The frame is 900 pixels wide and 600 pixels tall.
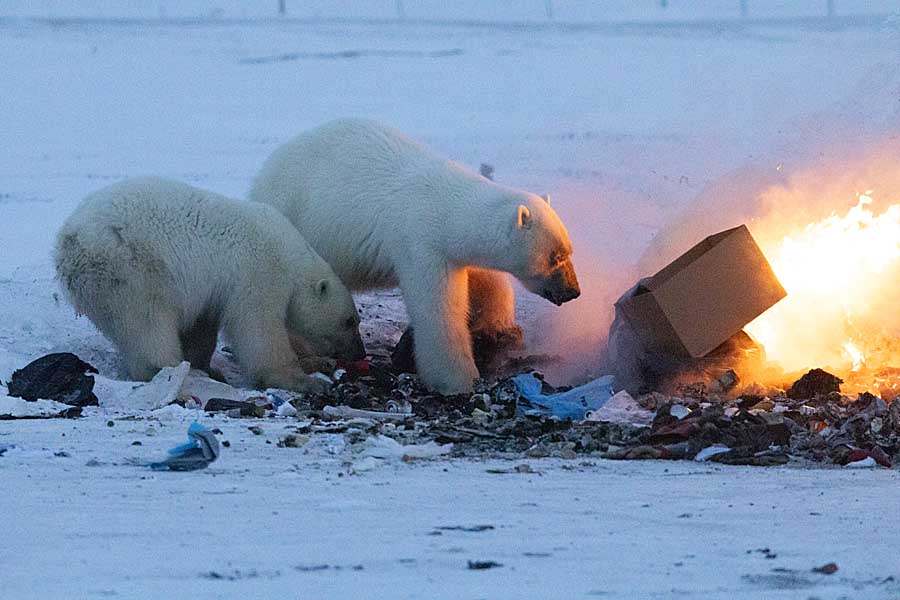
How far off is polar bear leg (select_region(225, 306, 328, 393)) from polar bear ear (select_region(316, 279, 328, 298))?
1.20ft

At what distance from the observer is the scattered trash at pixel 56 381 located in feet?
22.3

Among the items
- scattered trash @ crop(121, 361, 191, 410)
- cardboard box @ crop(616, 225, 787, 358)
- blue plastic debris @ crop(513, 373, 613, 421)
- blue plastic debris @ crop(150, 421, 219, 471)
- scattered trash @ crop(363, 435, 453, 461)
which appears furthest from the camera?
cardboard box @ crop(616, 225, 787, 358)

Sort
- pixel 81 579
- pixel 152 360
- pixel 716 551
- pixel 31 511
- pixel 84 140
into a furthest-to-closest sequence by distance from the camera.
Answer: pixel 84 140 < pixel 152 360 < pixel 31 511 < pixel 716 551 < pixel 81 579

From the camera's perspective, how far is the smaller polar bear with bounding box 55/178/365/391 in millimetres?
7355

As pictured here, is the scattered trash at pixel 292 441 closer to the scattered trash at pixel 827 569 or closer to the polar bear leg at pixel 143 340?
the polar bear leg at pixel 143 340

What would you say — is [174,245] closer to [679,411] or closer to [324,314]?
[324,314]

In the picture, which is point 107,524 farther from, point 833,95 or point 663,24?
point 663,24

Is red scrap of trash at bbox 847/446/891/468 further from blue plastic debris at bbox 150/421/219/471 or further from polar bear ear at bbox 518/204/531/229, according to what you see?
polar bear ear at bbox 518/204/531/229

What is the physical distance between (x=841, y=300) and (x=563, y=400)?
1817 millimetres

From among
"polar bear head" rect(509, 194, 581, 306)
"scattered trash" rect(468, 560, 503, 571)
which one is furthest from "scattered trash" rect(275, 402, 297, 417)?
"scattered trash" rect(468, 560, 503, 571)

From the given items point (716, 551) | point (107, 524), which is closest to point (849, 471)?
point (716, 551)

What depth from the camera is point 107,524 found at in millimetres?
4016

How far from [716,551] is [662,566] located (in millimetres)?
239

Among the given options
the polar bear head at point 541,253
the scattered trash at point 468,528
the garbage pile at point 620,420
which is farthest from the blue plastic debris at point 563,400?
the scattered trash at point 468,528
